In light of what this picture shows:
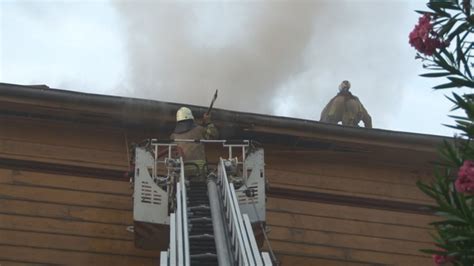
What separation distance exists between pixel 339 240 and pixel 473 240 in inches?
217

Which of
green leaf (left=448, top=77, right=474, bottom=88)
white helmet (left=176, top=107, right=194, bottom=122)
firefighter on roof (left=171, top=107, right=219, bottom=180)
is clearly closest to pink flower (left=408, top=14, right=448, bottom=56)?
green leaf (left=448, top=77, right=474, bottom=88)

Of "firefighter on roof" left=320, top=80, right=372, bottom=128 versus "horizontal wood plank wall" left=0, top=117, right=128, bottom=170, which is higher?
"firefighter on roof" left=320, top=80, right=372, bottom=128

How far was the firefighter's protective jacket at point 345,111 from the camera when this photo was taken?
1284 centimetres

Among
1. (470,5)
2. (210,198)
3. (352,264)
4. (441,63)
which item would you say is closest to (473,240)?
(441,63)

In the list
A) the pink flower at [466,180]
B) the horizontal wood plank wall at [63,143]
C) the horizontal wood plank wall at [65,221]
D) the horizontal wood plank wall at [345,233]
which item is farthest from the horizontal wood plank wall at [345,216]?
the pink flower at [466,180]

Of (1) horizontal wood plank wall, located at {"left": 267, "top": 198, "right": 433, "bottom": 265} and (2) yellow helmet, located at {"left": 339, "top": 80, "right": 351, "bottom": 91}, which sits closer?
(1) horizontal wood plank wall, located at {"left": 267, "top": 198, "right": 433, "bottom": 265}

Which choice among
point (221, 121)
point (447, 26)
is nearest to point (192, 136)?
point (221, 121)

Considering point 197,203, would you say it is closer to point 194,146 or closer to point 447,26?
point 194,146

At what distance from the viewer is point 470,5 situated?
4.47 meters

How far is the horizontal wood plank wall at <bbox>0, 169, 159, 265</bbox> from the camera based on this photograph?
827 cm

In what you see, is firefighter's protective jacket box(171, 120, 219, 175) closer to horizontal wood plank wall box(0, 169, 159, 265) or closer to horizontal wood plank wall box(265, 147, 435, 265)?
horizontal wood plank wall box(0, 169, 159, 265)

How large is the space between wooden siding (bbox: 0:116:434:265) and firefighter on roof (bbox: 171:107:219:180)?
677 mm

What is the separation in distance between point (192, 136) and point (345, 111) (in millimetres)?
4745

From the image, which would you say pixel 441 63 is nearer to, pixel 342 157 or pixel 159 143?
pixel 159 143
